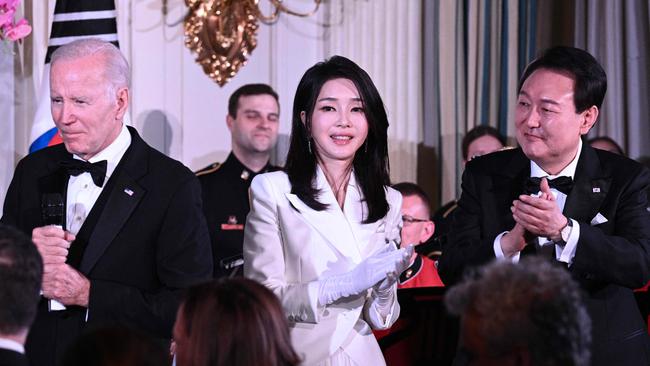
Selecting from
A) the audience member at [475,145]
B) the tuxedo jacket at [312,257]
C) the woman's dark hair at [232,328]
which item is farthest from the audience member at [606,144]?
the woman's dark hair at [232,328]

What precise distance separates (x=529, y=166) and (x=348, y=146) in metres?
0.55

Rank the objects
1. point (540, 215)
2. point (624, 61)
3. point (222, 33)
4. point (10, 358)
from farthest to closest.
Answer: point (222, 33)
point (624, 61)
point (540, 215)
point (10, 358)

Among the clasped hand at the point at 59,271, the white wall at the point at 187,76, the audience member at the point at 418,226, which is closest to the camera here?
the clasped hand at the point at 59,271

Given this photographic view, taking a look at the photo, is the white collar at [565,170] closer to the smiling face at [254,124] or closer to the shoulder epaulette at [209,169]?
the smiling face at [254,124]

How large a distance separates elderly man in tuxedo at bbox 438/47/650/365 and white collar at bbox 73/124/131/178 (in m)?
1.03

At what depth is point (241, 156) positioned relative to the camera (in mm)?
6406

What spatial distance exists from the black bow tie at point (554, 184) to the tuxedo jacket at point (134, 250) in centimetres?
98

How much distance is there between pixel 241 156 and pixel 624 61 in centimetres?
218

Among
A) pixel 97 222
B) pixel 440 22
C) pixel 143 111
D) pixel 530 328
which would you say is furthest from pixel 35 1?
pixel 530 328

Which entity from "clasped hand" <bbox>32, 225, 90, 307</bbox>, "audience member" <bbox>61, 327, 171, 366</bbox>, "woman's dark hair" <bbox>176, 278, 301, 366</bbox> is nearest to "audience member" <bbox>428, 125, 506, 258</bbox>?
"clasped hand" <bbox>32, 225, 90, 307</bbox>

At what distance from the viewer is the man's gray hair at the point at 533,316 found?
2164 millimetres

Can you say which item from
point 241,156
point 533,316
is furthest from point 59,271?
point 241,156

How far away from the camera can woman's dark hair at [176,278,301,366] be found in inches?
93.3

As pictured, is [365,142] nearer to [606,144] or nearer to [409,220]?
[409,220]
